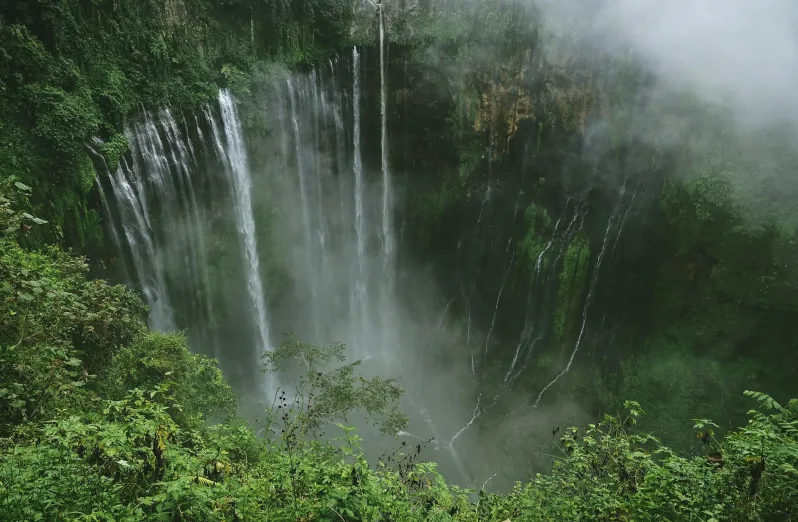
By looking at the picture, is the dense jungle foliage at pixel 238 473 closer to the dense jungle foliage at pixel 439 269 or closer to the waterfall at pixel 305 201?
the dense jungle foliage at pixel 439 269

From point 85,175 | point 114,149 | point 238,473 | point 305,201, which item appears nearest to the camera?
point 238,473

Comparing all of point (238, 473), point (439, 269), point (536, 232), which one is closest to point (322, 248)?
point (439, 269)

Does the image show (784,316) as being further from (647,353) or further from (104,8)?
(104,8)

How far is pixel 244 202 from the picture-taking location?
550 inches

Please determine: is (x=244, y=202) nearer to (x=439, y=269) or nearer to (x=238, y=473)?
(x=439, y=269)

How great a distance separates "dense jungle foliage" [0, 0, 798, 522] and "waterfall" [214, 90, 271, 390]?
3.01 ft

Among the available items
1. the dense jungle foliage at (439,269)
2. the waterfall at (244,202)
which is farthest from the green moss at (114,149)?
the waterfall at (244,202)

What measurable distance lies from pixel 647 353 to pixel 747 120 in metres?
6.36

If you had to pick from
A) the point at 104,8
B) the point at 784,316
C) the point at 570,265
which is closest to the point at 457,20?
the point at 570,265

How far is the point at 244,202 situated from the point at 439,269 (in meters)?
6.55

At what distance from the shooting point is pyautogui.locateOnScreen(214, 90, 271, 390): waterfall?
43.2ft

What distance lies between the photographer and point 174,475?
383 cm

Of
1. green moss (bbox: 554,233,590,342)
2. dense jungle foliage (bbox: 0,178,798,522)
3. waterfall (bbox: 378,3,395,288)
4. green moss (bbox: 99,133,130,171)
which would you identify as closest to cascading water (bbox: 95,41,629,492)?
waterfall (bbox: 378,3,395,288)

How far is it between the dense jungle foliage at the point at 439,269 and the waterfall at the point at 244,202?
0.92m
